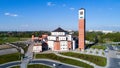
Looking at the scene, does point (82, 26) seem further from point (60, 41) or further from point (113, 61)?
point (113, 61)

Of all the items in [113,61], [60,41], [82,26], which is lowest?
[113,61]

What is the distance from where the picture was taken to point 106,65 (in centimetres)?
2459

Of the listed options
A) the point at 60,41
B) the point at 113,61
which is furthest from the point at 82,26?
the point at 113,61

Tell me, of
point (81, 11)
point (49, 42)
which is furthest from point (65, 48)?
point (81, 11)

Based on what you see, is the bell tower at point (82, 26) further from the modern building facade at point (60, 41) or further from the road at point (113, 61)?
the road at point (113, 61)

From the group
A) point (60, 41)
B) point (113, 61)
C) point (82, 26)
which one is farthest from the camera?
point (60, 41)

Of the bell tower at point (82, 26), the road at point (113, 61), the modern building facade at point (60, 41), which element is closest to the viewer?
the road at point (113, 61)

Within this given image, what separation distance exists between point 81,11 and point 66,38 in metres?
7.57

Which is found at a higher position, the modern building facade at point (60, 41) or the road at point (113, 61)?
the modern building facade at point (60, 41)

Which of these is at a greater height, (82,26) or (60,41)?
(82,26)

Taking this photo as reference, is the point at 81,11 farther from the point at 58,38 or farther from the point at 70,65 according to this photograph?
the point at 70,65

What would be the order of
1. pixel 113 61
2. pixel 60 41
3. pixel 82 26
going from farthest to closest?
pixel 60 41 < pixel 82 26 < pixel 113 61

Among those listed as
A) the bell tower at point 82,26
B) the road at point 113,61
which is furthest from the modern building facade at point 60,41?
the road at point 113,61

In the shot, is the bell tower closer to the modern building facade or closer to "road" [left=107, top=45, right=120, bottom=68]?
the modern building facade
